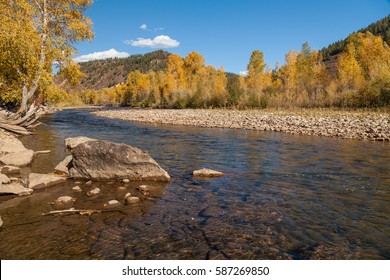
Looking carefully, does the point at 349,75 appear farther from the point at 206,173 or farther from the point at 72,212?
the point at 72,212

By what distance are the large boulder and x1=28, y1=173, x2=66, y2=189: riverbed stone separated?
2.23 feet

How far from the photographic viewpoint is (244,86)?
53.5m

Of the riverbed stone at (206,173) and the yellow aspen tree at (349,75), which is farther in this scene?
the yellow aspen tree at (349,75)

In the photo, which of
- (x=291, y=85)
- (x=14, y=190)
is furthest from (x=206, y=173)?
(x=291, y=85)

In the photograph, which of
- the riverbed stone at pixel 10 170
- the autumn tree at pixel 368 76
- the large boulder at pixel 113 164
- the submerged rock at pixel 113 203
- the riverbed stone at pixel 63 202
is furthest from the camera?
the autumn tree at pixel 368 76

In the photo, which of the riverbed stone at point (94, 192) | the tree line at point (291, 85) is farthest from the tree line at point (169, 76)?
the riverbed stone at point (94, 192)

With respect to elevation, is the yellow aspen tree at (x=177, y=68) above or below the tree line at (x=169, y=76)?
above

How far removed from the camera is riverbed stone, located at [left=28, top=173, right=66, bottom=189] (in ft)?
25.6

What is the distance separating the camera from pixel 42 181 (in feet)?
26.2

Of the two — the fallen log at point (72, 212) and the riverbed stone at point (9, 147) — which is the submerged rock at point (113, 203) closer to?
the fallen log at point (72, 212)

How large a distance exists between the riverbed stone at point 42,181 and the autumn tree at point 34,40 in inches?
438

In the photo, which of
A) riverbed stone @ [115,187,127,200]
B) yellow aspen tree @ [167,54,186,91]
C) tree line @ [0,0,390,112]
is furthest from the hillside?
riverbed stone @ [115,187,127,200]

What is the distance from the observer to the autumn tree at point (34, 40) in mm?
16531

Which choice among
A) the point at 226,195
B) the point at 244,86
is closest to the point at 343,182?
the point at 226,195
